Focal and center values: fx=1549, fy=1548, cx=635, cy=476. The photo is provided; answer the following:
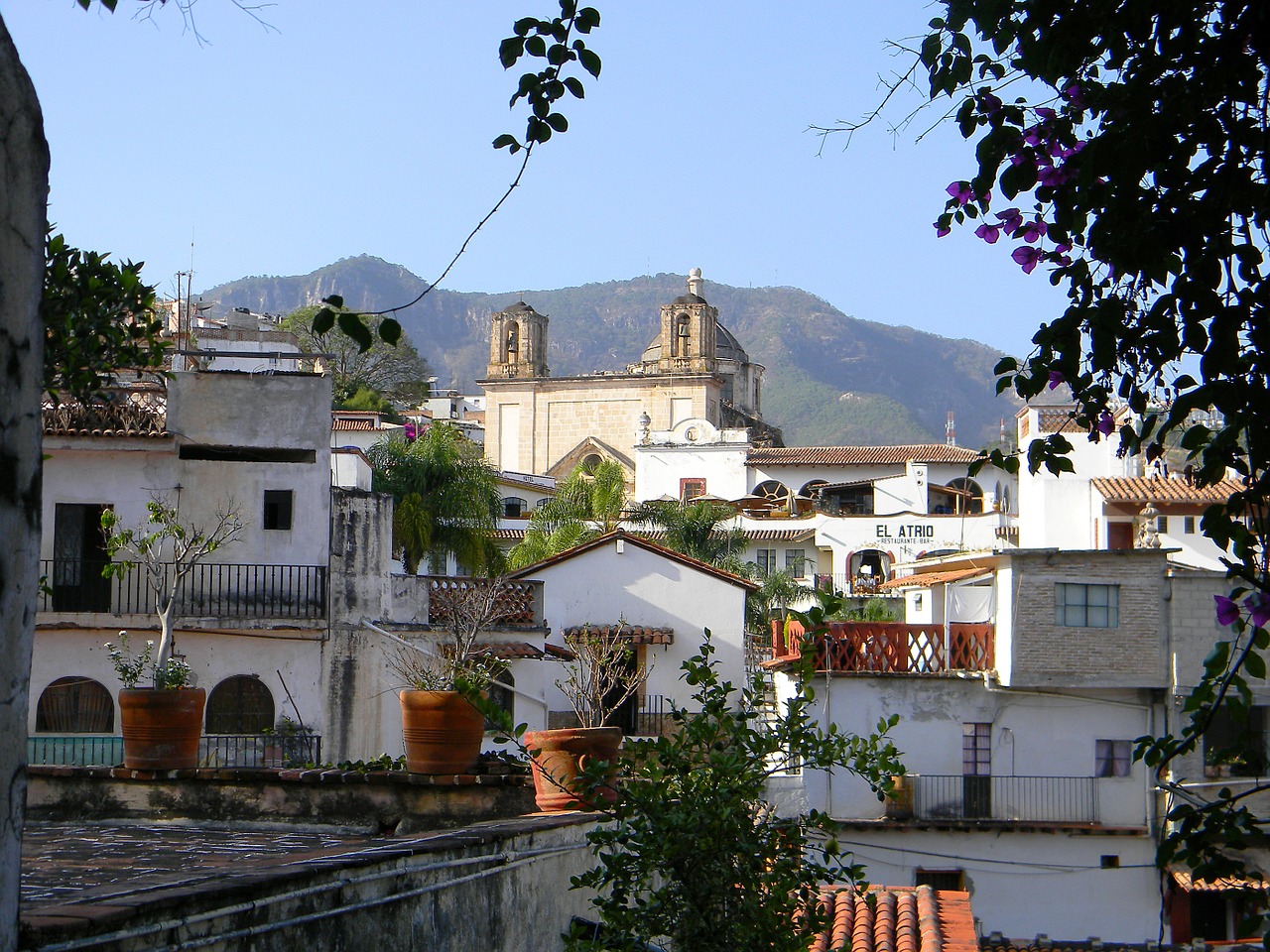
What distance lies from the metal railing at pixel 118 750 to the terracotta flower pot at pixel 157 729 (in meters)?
9.53

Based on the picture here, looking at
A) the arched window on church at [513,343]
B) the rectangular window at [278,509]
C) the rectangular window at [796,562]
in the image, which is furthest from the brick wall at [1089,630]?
the arched window on church at [513,343]

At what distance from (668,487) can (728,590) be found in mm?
39259

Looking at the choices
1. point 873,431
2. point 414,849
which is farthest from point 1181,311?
point 873,431

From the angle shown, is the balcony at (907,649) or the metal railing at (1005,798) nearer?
the metal railing at (1005,798)

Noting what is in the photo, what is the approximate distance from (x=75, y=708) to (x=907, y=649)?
15.1 m

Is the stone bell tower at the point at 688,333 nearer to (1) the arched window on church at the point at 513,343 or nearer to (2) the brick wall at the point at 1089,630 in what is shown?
(1) the arched window on church at the point at 513,343

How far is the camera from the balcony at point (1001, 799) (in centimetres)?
2831

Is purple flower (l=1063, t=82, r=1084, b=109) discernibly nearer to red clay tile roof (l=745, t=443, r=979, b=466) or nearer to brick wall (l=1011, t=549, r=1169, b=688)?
brick wall (l=1011, t=549, r=1169, b=688)

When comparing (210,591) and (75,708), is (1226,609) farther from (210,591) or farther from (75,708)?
(75,708)

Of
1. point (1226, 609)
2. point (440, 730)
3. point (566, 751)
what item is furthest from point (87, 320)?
point (1226, 609)

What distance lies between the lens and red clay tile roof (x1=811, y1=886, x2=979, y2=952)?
15047 millimetres

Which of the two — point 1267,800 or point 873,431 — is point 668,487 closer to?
point 1267,800

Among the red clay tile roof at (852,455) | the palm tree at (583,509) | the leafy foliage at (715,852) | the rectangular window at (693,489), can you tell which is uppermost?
the red clay tile roof at (852,455)

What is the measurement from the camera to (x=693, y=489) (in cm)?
7019
